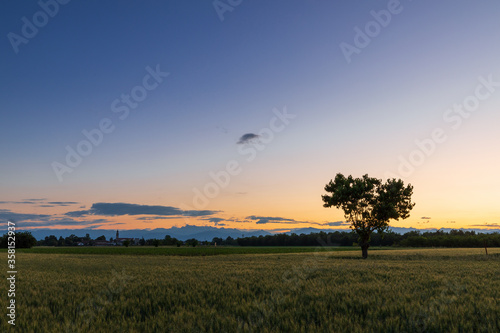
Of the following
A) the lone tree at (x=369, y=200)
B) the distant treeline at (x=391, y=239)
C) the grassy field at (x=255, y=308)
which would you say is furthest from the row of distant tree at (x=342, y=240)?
the grassy field at (x=255, y=308)

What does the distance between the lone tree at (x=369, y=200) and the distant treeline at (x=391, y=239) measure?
56884 mm

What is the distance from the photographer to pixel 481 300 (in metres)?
11.2

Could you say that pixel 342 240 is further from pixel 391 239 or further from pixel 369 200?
pixel 369 200

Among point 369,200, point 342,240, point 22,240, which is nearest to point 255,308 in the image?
point 369,200

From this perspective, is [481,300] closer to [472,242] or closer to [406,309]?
[406,309]

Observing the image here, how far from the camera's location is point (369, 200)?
153 ft

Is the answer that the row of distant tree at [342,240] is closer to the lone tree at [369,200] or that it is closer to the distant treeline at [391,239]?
the distant treeline at [391,239]

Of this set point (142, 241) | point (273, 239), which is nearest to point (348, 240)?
point (273, 239)

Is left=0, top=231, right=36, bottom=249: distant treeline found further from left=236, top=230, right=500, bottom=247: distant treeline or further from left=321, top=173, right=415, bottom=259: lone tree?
left=321, top=173, right=415, bottom=259: lone tree

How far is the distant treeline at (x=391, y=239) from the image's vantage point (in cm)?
12481

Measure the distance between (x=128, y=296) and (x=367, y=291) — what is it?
30.8 feet

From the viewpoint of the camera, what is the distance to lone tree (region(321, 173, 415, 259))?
4591cm

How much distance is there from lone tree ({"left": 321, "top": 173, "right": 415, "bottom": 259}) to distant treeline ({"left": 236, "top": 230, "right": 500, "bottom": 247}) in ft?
187

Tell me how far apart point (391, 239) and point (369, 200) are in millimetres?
121216
